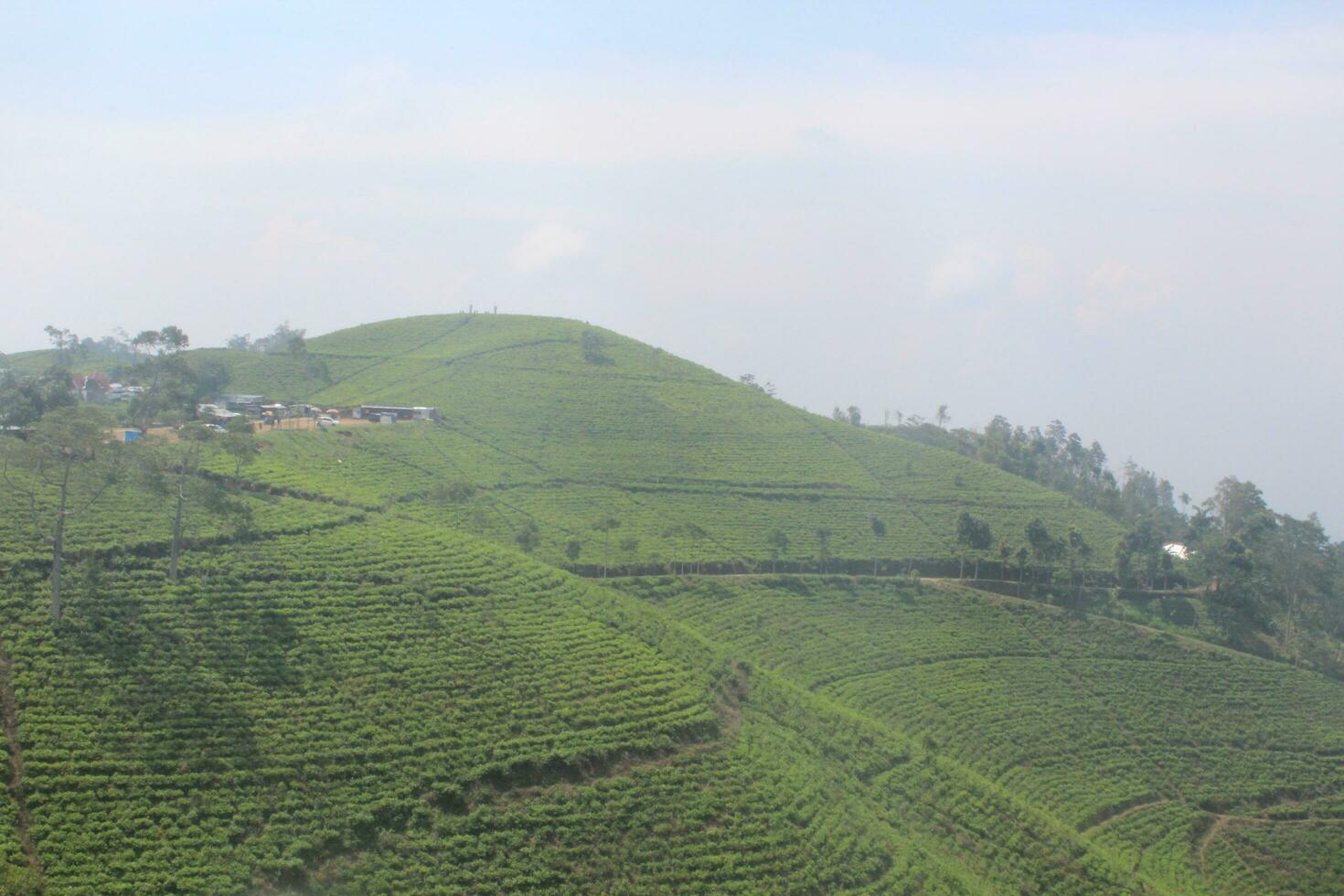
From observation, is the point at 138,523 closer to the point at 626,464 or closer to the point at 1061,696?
the point at 626,464

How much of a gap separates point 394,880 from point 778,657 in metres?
25.0

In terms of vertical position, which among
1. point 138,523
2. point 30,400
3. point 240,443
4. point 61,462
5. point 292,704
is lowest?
point 292,704

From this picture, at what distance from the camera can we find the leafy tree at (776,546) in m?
55.8

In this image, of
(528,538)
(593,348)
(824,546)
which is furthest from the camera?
(593,348)

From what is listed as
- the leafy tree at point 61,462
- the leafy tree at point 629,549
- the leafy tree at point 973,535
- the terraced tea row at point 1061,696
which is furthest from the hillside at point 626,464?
the leafy tree at point 61,462

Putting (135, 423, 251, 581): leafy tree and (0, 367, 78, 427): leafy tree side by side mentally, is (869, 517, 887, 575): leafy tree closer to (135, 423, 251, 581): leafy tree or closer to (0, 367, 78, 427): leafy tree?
(135, 423, 251, 581): leafy tree

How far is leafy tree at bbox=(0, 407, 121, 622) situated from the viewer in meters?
31.6

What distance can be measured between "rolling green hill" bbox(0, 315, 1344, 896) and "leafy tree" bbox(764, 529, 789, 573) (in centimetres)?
45

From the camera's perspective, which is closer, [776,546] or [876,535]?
[776,546]

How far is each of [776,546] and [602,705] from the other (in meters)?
26.9

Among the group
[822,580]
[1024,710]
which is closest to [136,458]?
[822,580]

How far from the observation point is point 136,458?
34.4 meters

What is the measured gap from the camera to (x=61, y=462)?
107ft

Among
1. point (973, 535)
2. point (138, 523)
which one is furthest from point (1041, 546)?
point (138, 523)
